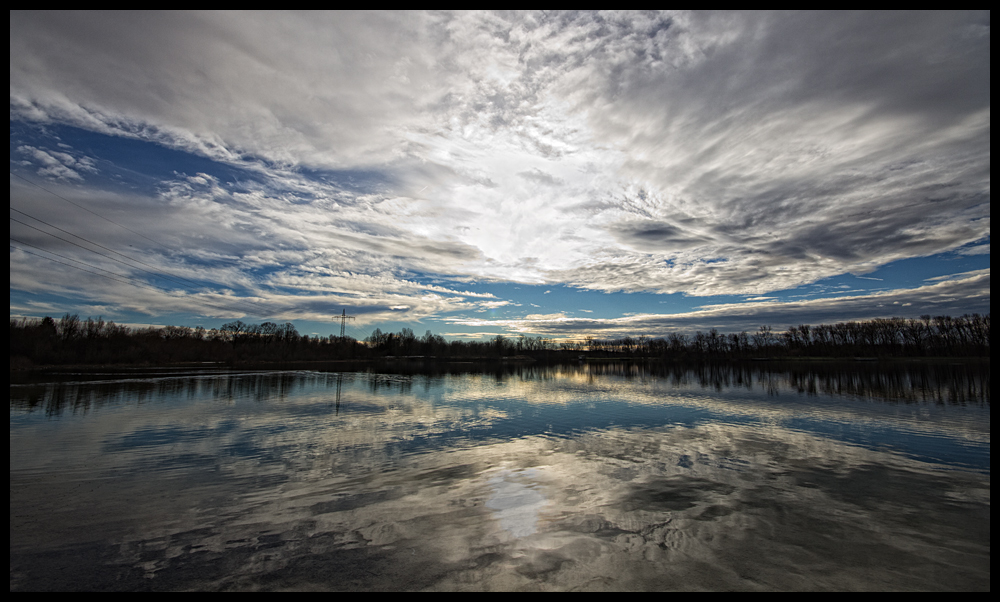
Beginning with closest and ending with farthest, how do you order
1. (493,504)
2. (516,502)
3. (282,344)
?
1. (493,504)
2. (516,502)
3. (282,344)

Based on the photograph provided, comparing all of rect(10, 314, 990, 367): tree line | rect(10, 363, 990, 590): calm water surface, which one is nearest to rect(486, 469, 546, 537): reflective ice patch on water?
rect(10, 363, 990, 590): calm water surface

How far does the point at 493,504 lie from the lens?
938 cm

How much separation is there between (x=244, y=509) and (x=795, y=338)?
23351 cm

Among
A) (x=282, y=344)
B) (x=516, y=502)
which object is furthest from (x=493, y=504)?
(x=282, y=344)

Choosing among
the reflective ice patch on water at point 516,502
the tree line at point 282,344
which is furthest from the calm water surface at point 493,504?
the tree line at point 282,344

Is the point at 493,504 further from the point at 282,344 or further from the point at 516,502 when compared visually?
the point at 282,344

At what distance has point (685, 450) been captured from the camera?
589 inches

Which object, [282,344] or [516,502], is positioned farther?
[282,344]

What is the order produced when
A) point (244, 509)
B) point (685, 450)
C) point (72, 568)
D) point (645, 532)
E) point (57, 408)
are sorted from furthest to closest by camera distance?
point (57, 408), point (685, 450), point (244, 509), point (645, 532), point (72, 568)

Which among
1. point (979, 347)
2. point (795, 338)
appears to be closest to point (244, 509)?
point (979, 347)

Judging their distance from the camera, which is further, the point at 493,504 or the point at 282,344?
the point at 282,344

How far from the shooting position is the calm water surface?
627 cm

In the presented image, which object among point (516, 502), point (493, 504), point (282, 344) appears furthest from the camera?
point (282, 344)

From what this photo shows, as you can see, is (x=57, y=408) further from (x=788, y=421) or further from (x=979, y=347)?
(x=979, y=347)
